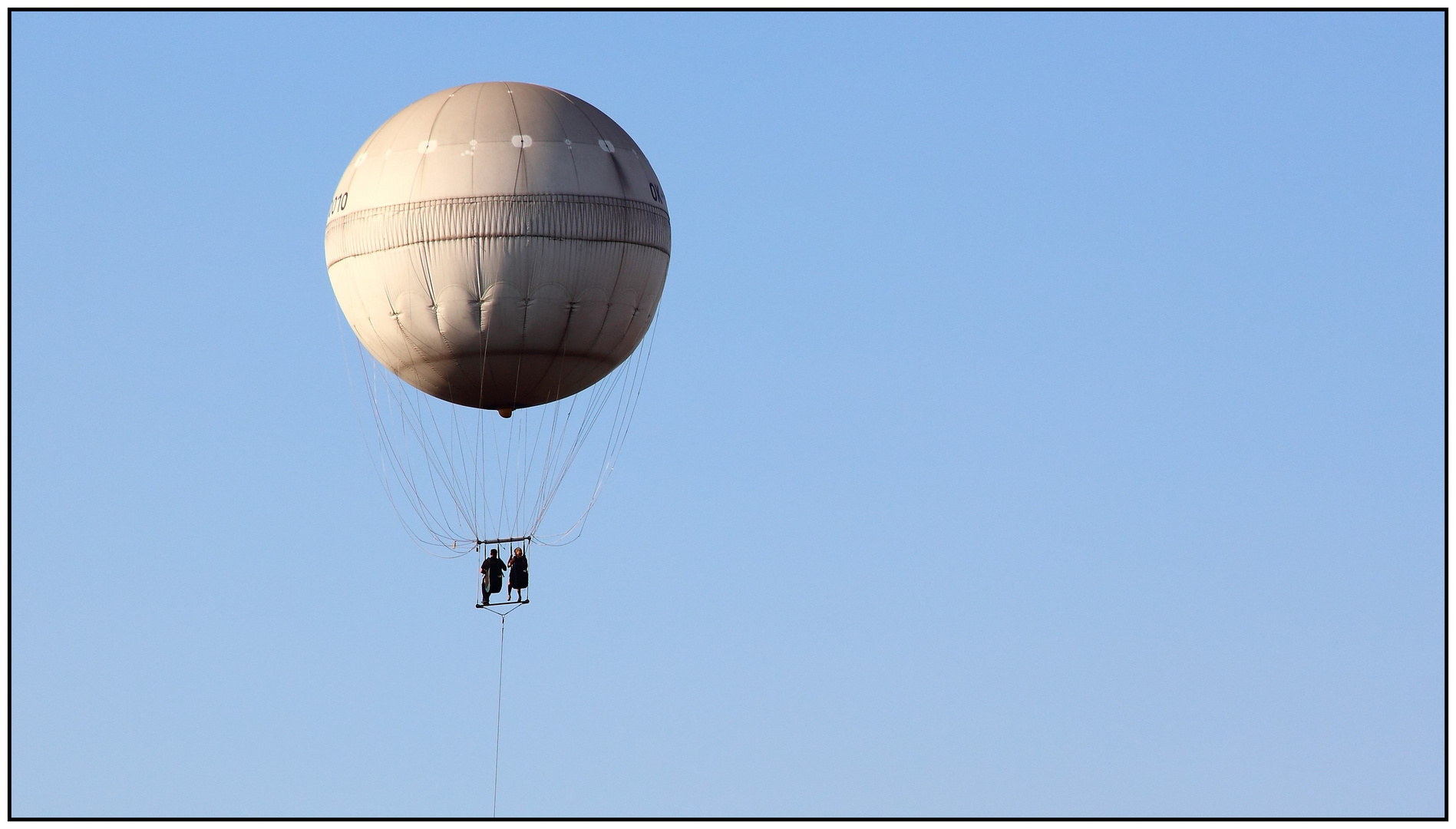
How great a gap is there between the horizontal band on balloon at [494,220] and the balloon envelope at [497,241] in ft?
0.09

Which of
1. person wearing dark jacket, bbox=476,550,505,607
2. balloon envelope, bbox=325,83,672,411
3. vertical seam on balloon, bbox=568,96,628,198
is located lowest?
person wearing dark jacket, bbox=476,550,505,607

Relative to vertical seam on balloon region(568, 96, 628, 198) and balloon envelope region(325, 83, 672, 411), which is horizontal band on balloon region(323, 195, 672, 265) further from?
vertical seam on balloon region(568, 96, 628, 198)

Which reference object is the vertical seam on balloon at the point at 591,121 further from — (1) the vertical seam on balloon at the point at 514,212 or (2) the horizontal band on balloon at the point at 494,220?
(1) the vertical seam on balloon at the point at 514,212

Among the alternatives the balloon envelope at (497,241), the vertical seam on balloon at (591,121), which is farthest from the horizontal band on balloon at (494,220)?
the vertical seam on balloon at (591,121)

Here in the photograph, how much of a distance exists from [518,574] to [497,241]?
619 cm

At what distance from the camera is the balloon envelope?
53.8 metres

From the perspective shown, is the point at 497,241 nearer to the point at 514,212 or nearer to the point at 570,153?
the point at 514,212

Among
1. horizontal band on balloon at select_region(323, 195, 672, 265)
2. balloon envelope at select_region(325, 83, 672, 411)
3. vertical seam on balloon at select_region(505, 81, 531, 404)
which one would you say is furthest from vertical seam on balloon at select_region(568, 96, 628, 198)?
vertical seam on balloon at select_region(505, 81, 531, 404)

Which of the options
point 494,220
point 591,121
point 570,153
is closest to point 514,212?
point 494,220

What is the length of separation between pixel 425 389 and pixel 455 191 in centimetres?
439

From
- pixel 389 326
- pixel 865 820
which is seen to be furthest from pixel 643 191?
pixel 865 820

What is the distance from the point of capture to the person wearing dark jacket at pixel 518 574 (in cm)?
5581

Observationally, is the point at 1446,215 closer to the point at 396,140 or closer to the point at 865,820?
the point at 865,820

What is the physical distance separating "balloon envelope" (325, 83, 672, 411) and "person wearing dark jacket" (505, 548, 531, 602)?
9.31 ft
